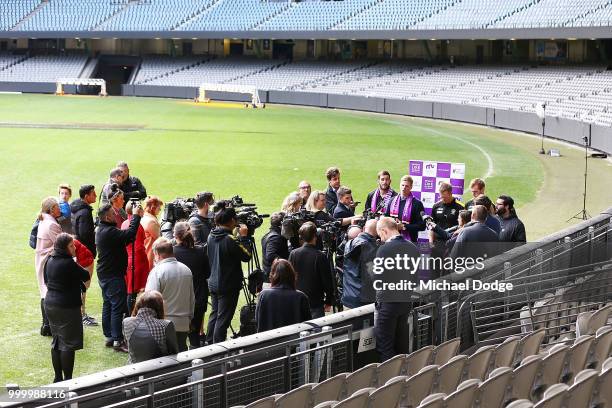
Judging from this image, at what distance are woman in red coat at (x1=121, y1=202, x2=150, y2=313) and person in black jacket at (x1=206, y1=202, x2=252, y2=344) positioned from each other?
1055 mm

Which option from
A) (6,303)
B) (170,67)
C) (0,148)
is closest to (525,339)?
(6,303)

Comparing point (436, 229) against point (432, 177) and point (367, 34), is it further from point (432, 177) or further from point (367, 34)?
point (367, 34)

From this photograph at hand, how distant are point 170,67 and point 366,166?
48.9m

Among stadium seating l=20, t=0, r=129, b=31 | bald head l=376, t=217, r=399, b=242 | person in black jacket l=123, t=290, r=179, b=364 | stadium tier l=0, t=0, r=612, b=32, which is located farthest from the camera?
stadium seating l=20, t=0, r=129, b=31

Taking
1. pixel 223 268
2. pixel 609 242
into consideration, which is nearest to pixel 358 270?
pixel 223 268

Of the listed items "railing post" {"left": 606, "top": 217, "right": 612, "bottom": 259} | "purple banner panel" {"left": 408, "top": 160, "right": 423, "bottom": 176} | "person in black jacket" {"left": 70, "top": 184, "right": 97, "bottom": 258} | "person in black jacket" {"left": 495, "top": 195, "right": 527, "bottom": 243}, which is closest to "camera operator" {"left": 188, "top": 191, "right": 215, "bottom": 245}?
"person in black jacket" {"left": 70, "top": 184, "right": 97, "bottom": 258}

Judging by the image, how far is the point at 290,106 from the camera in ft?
200

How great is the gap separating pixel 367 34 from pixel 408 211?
53327 millimetres

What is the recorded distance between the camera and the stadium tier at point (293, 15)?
57.7m

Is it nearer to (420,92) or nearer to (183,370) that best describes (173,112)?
(420,92)

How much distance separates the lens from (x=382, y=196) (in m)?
14.5

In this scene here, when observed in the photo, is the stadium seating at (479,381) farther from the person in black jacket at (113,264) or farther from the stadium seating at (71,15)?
the stadium seating at (71,15)

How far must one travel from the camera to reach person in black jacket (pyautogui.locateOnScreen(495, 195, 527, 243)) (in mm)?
13156

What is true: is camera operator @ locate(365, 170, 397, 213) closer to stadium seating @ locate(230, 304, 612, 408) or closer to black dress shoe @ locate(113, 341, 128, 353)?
black dress shoe @ locate(113, 341, 128, 353)
